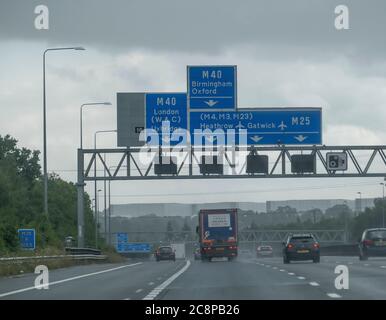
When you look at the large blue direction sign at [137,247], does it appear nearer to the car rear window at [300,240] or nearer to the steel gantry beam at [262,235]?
the steel gantry beam at [262,235]

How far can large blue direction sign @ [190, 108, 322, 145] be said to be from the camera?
169 ft

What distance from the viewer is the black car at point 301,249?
52.0m

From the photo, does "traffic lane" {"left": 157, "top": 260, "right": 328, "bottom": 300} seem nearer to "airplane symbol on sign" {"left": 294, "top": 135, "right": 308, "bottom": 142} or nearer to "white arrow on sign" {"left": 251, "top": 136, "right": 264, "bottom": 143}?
"white arrow on sign" {"left": 251, "top": 136, "right": 264, "bottom": 143}

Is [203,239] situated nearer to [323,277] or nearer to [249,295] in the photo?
[323,277]

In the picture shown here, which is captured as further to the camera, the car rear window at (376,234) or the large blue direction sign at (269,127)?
the car rear window at (376,234)

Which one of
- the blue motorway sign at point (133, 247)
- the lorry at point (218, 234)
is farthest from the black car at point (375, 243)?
the blue motorway sign at point (133, 247)

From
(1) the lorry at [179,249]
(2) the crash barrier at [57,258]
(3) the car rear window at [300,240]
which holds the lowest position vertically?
(1) the lorry at [179,249]

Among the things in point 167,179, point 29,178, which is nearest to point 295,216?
point 29,178

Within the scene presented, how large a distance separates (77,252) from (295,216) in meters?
128

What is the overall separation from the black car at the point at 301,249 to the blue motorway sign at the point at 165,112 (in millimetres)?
7649

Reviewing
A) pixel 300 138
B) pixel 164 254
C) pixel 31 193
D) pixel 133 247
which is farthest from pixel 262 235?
pixel 300 138

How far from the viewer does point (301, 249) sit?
171 feet

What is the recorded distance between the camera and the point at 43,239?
5491 centimetres

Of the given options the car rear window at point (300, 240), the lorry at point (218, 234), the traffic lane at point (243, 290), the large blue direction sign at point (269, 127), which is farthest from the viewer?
the lorry at point (218, 234)
